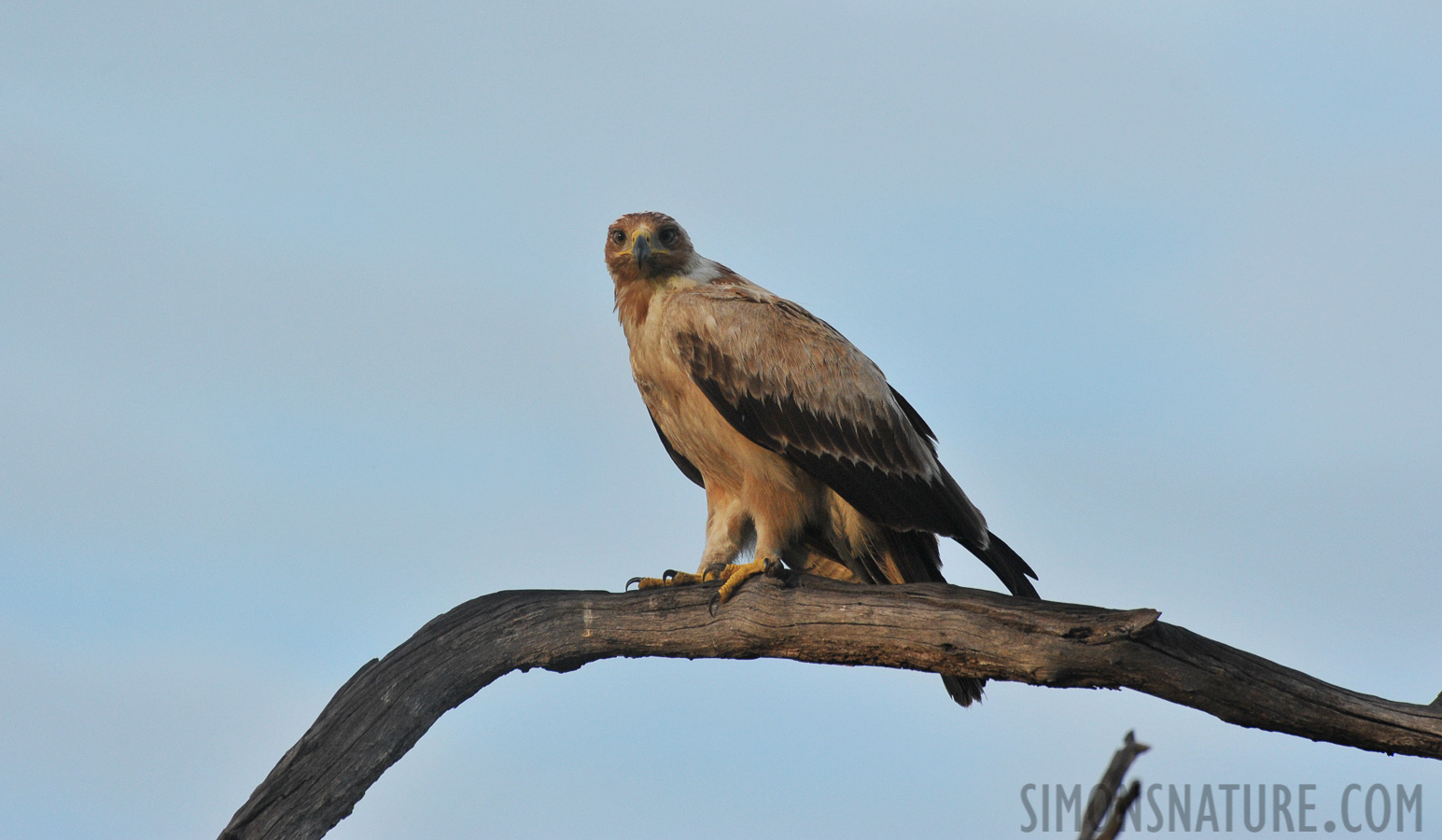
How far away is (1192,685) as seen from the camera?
16.5 feet

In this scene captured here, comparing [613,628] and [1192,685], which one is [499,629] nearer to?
[613,628]

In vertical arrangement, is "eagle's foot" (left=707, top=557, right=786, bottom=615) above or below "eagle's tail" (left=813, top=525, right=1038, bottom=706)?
below

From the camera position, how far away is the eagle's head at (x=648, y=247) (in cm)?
711

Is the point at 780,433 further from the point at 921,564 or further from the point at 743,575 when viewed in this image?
the point at 921,564

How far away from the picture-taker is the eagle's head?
711cm

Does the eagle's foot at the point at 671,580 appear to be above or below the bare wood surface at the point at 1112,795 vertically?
above

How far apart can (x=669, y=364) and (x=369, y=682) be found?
2.38 metres

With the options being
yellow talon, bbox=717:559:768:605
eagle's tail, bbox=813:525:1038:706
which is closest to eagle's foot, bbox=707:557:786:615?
yellow talon, bbox=717:559:768:605

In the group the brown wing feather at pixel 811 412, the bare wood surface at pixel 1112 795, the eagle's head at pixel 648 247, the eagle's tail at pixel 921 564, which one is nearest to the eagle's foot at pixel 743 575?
the brown wing feather at pixel 811 412

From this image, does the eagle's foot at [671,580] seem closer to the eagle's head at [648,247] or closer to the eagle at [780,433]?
the eagle at [780,433]

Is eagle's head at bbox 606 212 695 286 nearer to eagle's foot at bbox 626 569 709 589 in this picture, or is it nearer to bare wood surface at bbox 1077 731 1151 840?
eagle's foot at bbox 626 569 709 589

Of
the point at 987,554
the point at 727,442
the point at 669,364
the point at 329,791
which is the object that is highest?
the point at 669,364

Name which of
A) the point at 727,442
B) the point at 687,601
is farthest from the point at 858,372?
the point at 687,601

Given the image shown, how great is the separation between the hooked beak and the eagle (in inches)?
0.4
